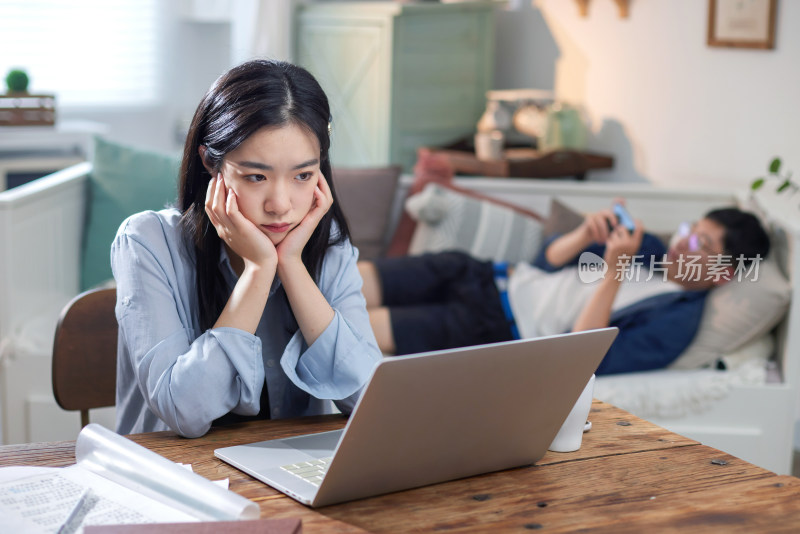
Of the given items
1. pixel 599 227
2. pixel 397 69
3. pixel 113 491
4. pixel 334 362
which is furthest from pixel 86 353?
pixel 397 69

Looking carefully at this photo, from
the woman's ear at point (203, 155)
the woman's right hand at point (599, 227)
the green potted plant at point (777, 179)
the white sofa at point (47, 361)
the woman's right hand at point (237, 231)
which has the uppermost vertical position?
the woman's ear at point (203, 155)

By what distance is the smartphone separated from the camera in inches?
96.6

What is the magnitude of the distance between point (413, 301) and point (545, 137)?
3.97ft

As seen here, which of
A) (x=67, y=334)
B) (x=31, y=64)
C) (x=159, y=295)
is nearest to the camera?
(x=159, y=295)

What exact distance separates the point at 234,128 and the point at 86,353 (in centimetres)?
50

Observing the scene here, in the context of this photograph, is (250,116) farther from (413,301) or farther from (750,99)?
(750,99)

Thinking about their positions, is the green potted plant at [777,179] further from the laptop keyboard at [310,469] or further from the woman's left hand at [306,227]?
the laptop keyboard at [310,469]

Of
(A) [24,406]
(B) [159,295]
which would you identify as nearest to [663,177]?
(A) [24,406]

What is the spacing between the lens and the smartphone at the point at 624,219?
2453 mm

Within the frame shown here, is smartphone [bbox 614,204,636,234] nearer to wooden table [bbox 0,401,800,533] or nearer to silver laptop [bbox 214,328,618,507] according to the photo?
wooden table [bbox 0,401,800,533]

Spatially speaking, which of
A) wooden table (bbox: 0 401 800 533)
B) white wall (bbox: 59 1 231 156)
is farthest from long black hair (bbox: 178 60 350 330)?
white wall (bbox: 59 1 231 156)

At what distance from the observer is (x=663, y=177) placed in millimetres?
3297

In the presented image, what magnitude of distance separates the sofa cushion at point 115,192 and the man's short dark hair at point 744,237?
1685 millimetres

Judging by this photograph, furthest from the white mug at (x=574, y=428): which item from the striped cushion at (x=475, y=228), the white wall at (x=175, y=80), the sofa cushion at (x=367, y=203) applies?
the white wall at (x=175, y=80)
